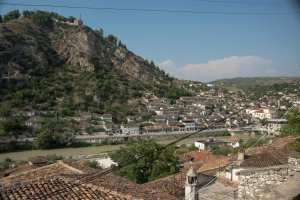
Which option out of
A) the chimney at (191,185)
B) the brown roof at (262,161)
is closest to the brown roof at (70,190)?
the chimney at (191,185)

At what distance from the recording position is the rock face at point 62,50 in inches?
2387

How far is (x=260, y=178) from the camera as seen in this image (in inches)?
Result: 202

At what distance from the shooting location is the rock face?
60625mm

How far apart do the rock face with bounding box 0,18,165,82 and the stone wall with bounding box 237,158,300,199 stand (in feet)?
179

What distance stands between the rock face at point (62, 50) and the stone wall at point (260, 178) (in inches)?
2151

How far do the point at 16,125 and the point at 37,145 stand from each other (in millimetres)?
5596

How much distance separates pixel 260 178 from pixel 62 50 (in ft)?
229

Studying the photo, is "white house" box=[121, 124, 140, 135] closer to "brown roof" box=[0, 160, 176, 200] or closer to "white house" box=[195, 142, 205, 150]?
"white house" box=[195, 142, 205, 150]

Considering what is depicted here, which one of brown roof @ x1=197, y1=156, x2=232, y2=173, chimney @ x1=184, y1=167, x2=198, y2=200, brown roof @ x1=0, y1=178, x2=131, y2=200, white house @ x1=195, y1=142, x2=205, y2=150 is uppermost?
brown roof @ x1=0, y1=178, x2=131, y2=200

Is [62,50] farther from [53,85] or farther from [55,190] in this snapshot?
[55,190]

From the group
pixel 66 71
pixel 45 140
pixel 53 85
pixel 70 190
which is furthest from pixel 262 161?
pixel 66 71

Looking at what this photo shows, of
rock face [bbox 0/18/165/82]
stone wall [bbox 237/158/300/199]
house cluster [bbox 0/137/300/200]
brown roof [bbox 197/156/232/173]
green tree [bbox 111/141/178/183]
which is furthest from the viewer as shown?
rock face [bbox 0/18/165/82]

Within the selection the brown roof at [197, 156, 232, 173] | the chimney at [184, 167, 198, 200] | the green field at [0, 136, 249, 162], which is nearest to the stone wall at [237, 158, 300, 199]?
the chimney at [184, 167, 198, 200]

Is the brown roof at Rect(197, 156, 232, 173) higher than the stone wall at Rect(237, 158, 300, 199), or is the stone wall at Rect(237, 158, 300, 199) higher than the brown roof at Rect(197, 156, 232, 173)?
the stone wall at Rect(237, 158, 300, 199)
